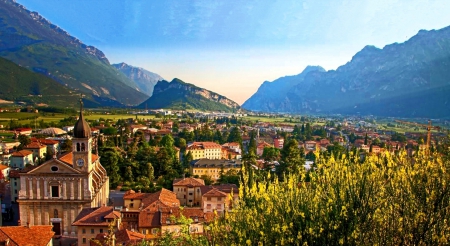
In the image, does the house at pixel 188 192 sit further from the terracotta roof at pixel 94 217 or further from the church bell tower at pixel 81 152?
the terracotta roof at pixel 94 217

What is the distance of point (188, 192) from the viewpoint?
4362 cm

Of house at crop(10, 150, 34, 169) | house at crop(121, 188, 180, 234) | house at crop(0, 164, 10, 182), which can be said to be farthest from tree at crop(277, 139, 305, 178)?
house at crop(10, 150, 34, 169)

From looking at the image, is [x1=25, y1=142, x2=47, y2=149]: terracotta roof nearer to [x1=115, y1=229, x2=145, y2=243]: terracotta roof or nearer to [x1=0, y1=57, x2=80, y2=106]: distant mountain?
[x1=115, y1=229, x2=145, y2=243]: terracotta roof

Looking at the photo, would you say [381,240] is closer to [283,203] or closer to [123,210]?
[283,203]

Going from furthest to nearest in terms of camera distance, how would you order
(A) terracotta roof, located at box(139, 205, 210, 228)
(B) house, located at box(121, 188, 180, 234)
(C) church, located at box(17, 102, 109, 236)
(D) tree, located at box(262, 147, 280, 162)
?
(D) tree, located at box(262, 147, 280, 162)
(C) church, located at box(17, 102, 109, 236)
(B) house, located at box(121, 188, 180, 234)
(A) terracotta roof, located at box(139, 205, 210, 228)

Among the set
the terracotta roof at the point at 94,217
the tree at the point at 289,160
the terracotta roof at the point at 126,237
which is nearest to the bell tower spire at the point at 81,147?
the terracotta roof at the point at 94,217

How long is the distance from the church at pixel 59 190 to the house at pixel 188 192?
11.1 meters

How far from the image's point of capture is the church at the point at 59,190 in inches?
1335

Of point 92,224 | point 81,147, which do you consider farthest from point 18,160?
Result: point 92,224

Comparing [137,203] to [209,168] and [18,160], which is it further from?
[18,160]

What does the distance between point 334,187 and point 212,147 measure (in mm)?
67607

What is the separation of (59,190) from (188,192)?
14.3 meters

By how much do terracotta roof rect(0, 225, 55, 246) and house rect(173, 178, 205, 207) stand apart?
18507 millimetres

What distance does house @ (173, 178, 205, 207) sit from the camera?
43.3 meters
